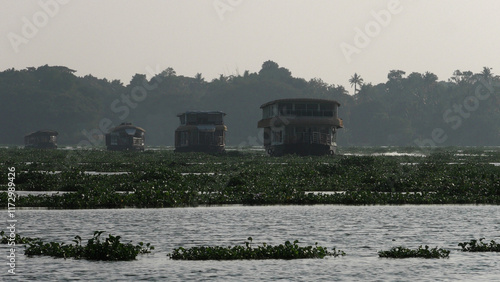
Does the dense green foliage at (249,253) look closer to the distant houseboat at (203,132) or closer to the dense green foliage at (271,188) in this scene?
the dense green foliage at (271,188)

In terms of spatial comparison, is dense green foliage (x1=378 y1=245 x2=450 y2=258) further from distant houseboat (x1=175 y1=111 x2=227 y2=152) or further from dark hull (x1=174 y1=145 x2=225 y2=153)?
dark hull (x1=174 y1=145 x2=225 y2=153)

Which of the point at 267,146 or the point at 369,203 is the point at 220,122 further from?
the point at 369,203

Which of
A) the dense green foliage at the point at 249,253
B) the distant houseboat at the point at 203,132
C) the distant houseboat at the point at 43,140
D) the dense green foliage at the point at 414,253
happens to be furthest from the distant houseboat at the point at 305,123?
the distant houseboat at the point at 43,140

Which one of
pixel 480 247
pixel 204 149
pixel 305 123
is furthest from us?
Result: pixel 204 149

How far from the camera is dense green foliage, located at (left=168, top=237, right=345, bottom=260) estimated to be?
19.2m

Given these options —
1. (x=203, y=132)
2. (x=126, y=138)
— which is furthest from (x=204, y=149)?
(x=126, y=138)

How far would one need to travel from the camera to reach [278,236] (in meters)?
23.5

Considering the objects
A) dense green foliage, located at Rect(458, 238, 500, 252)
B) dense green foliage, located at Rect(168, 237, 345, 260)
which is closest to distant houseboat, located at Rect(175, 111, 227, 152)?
dense green foliage, located at Rect(458, 238, 500, 252)

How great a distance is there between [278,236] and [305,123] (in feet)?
189

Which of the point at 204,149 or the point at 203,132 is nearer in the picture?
the point at 204,149

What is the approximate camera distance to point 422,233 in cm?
2416

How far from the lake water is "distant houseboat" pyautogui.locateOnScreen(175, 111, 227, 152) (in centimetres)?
6990

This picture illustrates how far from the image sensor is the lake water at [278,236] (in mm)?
17266

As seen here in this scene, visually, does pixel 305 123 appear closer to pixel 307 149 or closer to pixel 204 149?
pixel 307 149
